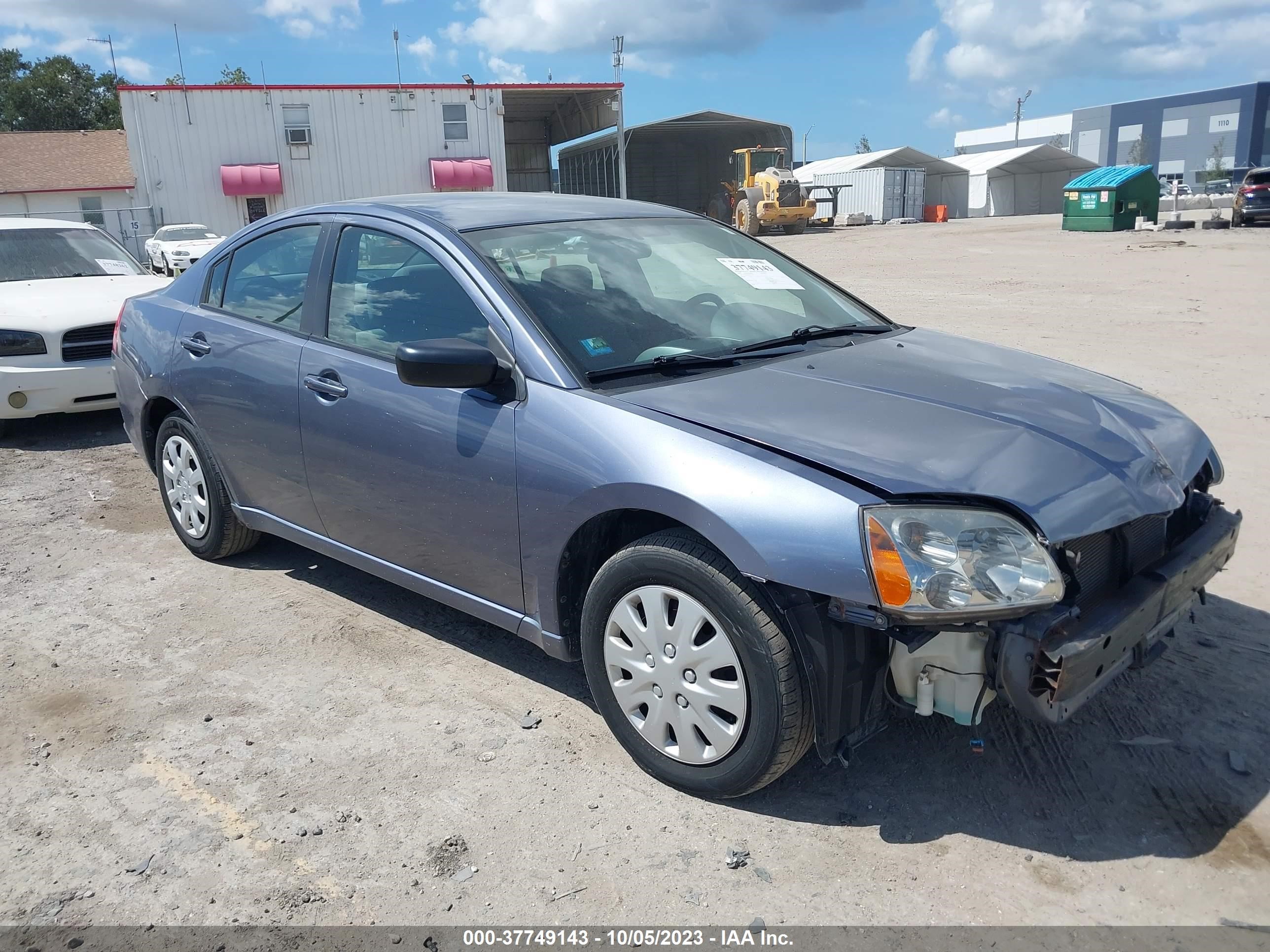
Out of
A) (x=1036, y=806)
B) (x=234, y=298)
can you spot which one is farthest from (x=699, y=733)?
(x=234, y=298)

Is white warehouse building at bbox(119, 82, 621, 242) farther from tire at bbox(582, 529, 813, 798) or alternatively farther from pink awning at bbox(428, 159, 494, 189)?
tire at bbox(582, 529, 813, 798)

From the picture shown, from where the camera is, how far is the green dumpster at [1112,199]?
27953mm

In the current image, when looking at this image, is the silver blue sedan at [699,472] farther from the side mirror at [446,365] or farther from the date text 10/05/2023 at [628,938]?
the date text 10/05/2023 at [628,938]

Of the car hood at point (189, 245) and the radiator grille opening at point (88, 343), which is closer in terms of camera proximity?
the radiator grille opening at point (88, 343)

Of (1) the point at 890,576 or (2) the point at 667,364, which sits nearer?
(1) the point at 890,576

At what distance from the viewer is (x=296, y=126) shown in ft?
110

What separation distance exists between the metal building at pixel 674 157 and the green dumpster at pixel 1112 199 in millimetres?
17711

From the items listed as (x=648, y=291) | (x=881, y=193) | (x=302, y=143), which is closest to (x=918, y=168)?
(x=881, y=193)

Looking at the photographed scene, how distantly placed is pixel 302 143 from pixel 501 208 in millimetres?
33353

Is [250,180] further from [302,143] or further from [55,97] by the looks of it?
[55,97]

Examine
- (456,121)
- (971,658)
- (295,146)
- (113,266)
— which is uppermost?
(456,121)

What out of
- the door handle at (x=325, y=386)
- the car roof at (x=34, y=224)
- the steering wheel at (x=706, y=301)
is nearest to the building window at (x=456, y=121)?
the car roof at (x=34, y=224)

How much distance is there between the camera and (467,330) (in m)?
3.37

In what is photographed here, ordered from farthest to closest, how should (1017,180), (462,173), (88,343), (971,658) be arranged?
(1017,180), (462,173), (88,343), (971,658)
